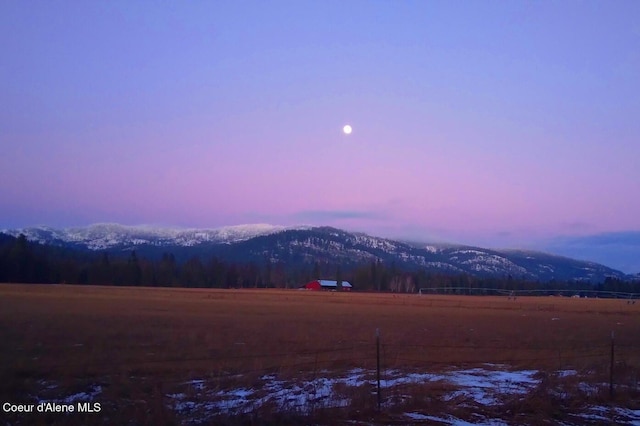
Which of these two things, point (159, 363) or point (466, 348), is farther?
point (466, 348)

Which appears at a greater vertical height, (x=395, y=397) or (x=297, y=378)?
(x=395, y=397)

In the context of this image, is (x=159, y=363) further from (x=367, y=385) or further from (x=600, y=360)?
(x=600, y=360)

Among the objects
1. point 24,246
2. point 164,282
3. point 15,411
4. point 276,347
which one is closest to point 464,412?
point 15,411

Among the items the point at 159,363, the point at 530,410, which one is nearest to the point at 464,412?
the point at 530,410

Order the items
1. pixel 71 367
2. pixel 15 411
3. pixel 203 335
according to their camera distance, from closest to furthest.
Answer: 1. pixel 15 411
2. pixel 71 367
3. pixel 203 335

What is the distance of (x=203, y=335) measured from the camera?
32.5m

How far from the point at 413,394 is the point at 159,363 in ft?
32.9

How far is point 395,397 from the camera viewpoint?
1579 centimetres

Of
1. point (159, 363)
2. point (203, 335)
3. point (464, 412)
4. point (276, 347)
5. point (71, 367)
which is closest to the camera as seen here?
point (464, 412)

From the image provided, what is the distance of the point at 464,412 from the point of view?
14.3 meters

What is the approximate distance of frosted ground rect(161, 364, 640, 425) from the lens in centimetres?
1376

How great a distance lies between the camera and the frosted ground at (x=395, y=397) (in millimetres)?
13758

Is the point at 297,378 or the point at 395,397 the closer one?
the point at 395,397

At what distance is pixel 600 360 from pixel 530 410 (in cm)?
1221
